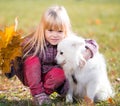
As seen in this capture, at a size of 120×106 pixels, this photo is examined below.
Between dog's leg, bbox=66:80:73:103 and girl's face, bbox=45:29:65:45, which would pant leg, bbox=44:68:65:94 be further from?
girl's face, bbox=45:29:65:45

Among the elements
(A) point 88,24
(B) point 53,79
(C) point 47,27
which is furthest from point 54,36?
(A) point 88,24

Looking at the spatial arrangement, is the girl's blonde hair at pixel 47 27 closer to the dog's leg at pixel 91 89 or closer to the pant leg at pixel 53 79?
the pant leg at pixel 53 79

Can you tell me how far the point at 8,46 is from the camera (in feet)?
16.4

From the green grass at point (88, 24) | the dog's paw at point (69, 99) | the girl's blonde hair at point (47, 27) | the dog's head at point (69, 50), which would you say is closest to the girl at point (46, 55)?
the girl's blonde hair at point (47, 27)

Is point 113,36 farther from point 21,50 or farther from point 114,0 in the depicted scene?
point 114,0

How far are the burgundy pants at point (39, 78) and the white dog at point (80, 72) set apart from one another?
0.18m

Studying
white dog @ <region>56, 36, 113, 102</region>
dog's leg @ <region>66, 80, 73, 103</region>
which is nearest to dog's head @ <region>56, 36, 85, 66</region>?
white dog @ <region>56, 36, 113, 102</region>

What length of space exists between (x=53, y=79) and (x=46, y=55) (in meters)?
0.32

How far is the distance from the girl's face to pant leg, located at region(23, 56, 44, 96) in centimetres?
32

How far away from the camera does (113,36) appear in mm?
11008

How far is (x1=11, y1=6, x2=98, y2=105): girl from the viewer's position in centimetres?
542

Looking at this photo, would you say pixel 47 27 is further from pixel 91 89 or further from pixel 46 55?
pixel 91 89

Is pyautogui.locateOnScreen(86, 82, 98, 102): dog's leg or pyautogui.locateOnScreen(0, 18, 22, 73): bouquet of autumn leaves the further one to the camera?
pyautogui.locateOnScreen(86, 82, 98, 102): dog's leg

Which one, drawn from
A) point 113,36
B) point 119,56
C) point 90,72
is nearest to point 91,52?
point 90,72
